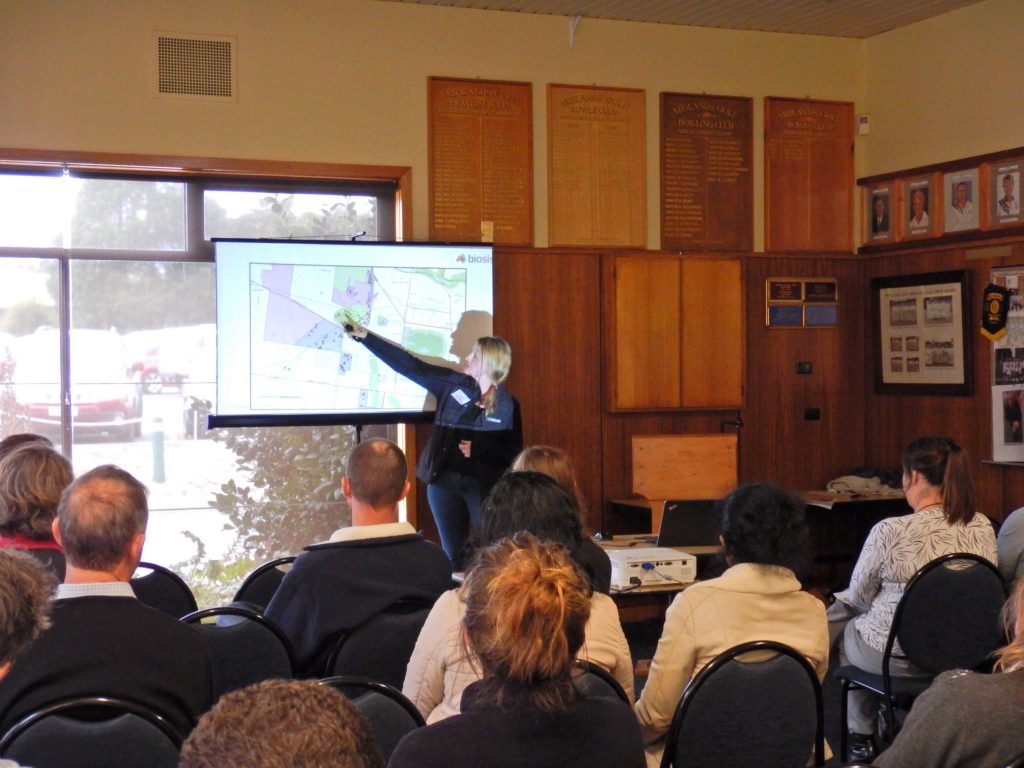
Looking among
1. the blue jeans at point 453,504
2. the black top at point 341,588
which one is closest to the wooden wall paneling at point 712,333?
the blue jeans at point 453,504

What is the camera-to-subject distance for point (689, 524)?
175 inches

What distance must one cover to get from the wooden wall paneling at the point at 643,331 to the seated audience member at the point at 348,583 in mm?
3687

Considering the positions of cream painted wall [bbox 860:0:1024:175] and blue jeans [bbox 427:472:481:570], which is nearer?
blue jeans [bbox 427:472:481:570]

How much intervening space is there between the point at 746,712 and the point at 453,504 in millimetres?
3442

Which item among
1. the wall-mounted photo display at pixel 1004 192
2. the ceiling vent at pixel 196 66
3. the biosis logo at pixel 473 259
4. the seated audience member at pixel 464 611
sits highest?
the ceiling vent at pixel 196 66

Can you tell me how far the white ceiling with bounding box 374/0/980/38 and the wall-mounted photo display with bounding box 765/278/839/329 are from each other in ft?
5.36

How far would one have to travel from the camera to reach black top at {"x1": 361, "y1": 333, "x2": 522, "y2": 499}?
5664mm

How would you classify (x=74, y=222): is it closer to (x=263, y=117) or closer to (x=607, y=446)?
(x=263, y=117)

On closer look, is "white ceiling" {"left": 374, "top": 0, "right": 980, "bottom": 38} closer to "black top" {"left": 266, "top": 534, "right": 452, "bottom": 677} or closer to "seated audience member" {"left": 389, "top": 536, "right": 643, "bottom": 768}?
"black top" {"left": 266, "top": 534, "right": 452, "bottom": 677}

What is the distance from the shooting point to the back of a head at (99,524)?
7.59 ft

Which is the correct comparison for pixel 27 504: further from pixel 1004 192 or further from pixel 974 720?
pixel 1004 192

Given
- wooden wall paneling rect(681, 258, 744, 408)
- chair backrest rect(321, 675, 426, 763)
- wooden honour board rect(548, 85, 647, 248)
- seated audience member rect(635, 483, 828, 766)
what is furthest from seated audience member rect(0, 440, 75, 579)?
wooden wall paneling rect(681, 258, 744, 408)

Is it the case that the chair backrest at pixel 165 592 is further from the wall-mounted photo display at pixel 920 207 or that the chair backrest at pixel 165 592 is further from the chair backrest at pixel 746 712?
the wall-mounted photo display at pixel 920 207

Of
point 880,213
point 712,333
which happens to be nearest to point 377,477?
point 712,333
